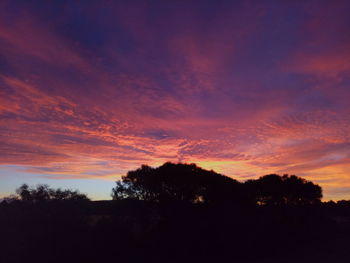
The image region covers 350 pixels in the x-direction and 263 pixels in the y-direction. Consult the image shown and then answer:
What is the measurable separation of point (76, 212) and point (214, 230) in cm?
1416

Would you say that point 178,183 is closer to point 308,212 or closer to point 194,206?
point 194,206

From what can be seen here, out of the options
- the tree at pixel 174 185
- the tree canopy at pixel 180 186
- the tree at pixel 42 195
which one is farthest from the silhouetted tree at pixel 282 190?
the tree at pixel 42 195

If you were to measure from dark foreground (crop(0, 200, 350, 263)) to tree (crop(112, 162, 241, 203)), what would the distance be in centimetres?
252

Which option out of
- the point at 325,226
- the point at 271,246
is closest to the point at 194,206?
the point at 271,246

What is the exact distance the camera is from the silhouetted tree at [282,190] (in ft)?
202

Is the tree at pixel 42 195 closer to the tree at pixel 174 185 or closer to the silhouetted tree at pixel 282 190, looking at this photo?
the tree at pixel 174 185

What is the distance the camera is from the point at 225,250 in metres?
31.5

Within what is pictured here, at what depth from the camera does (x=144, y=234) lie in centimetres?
2886

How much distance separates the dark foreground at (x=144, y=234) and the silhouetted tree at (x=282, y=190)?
57.6ft

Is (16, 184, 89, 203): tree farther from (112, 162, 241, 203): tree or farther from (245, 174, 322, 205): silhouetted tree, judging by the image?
(245, 174, 322, 205): silhouetted tree

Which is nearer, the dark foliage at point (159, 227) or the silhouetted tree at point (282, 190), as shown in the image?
the dark foliage at point (159, 227)

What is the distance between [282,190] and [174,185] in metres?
31.7

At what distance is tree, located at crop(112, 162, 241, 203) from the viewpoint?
3728cm

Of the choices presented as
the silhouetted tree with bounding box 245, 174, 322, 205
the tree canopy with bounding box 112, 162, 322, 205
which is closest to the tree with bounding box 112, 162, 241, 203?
the tree canopy with bounding box 112, 162, 322, 205
